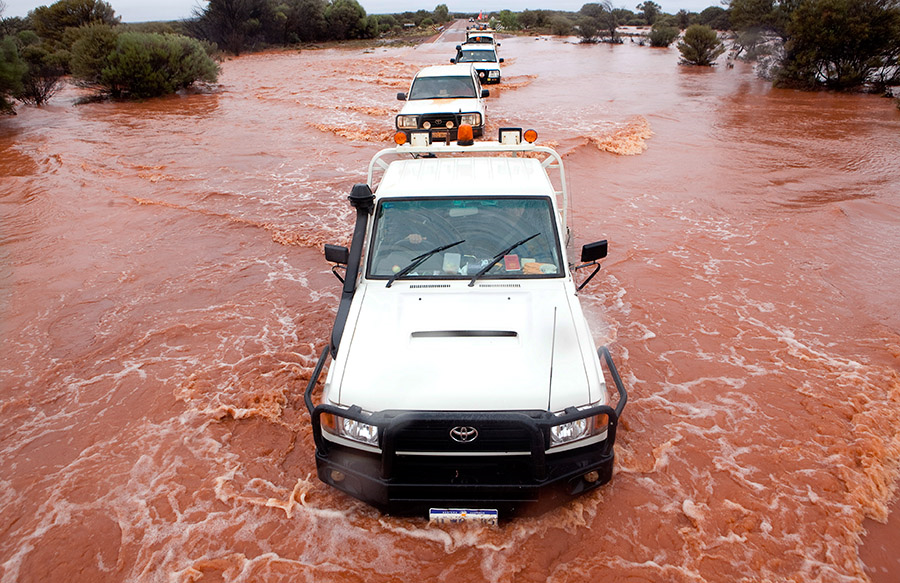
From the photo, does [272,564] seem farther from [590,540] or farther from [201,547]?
[590,540]

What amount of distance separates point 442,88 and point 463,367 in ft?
33.6

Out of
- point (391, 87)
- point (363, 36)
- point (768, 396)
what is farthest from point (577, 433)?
point (363, 36)

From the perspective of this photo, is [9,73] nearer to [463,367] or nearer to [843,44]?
[463,367]

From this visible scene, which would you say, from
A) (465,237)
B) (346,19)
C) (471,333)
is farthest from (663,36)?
(471,333)

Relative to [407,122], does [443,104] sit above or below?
above

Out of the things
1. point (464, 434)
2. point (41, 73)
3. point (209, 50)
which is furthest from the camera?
point (209, 50)

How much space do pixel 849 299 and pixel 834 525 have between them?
3.99 metres

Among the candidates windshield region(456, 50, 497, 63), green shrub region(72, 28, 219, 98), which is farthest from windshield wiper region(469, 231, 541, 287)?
green shrub region(72, 28, 219, 98)

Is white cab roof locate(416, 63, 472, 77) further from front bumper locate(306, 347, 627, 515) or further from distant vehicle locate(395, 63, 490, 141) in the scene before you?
front bumper locate(306, 347, 627, 515)

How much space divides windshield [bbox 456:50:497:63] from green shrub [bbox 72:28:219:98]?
11180 mm

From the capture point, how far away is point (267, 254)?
8211 millimetres

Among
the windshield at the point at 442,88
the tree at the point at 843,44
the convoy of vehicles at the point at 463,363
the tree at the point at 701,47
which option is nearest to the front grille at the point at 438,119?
the windshield at the point at 442,88

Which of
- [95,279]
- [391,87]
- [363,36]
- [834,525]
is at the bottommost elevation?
[834,525]

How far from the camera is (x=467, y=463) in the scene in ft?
9.95
